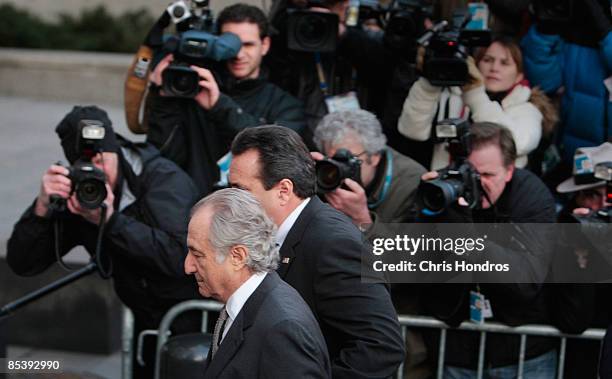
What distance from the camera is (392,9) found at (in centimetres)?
558

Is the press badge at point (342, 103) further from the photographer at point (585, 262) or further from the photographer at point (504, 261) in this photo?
the photographer at point (585, 262)

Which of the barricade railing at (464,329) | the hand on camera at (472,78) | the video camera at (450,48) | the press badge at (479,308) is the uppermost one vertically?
the video camera at (450,48)

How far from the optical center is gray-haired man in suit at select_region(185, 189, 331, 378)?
292cm

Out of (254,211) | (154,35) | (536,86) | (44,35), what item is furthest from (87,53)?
(254,211)

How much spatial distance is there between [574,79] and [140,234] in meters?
2.26

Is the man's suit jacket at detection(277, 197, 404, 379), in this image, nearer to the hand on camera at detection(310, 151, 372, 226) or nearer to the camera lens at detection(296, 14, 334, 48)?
the hand on camera at detection(310, 151, 372, 226)

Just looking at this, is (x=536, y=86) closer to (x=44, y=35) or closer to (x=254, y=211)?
(x=254, y=211)

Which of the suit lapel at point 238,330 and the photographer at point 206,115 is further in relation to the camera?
the photographer at point 206,115

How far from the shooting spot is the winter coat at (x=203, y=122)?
5.40 meters

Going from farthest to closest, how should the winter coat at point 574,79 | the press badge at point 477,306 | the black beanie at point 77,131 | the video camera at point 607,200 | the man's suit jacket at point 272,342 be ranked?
the winter coat at point 574,79 → the black beanie at point 77,131 → the press badge at point 477,306 → the video camera at point 607,200 → the man's suit jacket at point 272,342

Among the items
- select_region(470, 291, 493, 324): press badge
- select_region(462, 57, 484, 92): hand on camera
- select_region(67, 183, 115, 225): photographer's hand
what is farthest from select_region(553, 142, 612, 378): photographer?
select_region(67, 183, 115, 225): photographer's hand

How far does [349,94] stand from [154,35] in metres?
1.04

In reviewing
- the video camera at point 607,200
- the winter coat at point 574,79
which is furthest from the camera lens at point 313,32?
the video camera at point 607,200

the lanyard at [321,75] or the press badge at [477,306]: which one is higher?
the lanyard at [321,75]
